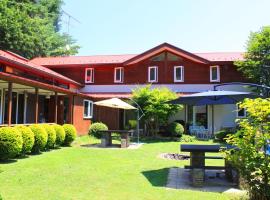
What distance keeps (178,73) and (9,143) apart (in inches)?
648

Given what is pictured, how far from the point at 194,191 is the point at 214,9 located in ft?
37.6

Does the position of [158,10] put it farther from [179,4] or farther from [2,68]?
[2,68]

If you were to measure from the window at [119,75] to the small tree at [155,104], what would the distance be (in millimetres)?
5085

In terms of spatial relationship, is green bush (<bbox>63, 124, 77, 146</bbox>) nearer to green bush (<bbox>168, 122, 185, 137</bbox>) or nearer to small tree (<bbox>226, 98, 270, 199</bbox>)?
green bush (<bbox>168, 122, 185, 137</bbox>)

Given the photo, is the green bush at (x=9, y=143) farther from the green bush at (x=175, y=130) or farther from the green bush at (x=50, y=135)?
the green bush at (x=175, y=130)

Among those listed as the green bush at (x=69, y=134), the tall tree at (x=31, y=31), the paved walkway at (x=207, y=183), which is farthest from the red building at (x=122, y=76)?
the paved walkway at (x=207, y=183)

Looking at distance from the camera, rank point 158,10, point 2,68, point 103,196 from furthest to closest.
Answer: point 158,10
point 2,68
point 103,196

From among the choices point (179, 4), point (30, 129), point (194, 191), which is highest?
point (179, 4)

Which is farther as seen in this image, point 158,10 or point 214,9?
point 158,10

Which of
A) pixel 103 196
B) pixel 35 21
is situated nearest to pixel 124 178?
pixel 103 196

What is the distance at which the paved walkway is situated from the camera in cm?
745

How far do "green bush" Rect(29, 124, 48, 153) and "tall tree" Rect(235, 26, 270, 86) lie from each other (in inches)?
581

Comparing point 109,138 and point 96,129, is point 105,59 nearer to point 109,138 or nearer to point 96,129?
point 96,129

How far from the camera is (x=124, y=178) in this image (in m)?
8.34
